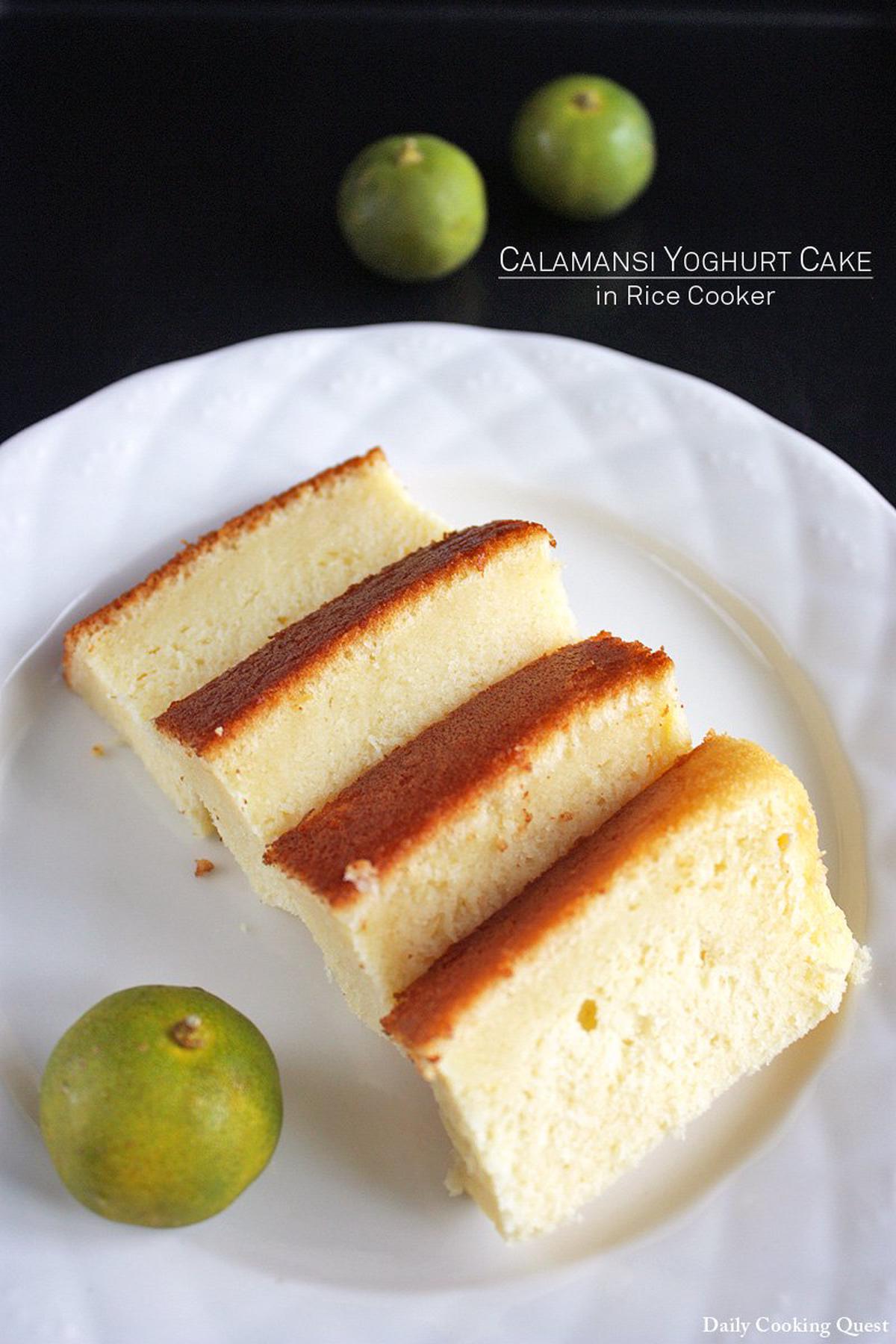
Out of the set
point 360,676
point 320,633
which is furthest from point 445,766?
point 320,633

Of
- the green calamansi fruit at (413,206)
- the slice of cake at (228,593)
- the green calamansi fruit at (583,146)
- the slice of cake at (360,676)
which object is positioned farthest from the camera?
the green calamansi fruit at (583,146)

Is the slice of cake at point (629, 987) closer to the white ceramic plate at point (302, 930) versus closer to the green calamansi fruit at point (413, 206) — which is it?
the white ceramic plate at point (302, 930)

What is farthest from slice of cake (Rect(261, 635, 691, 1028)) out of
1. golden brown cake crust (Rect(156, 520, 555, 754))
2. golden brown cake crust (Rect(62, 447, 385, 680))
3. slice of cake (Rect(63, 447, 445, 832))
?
golden brown cake crust (Rect(62, 447, 385, 680))

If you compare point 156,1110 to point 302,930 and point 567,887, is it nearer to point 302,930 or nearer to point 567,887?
point 302,930

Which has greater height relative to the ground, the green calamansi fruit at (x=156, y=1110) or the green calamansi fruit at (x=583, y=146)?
the green calamansi fruit at (x=583, y=146)

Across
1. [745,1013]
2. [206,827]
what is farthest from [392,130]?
[745,1013]

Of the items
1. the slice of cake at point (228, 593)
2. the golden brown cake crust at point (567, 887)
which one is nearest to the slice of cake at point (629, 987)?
the golden brown cake crust at point (567, 887)
